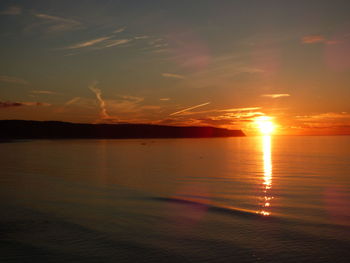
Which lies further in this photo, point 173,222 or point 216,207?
point 216,207

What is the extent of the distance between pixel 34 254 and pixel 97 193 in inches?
422

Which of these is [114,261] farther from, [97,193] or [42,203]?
[97,193]

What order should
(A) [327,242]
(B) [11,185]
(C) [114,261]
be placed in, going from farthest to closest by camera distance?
(B) [11,185]
(A) [327,242]
(C) [114,261]

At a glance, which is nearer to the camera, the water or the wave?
the water

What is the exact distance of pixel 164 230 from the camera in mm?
13312

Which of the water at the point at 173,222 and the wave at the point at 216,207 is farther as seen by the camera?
the wave at the point at 216,207

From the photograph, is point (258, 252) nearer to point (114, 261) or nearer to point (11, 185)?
point (114, 261)

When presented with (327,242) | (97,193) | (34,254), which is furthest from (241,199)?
(34,254)

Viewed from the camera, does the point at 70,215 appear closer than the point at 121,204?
Yes

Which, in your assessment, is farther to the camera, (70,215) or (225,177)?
(225,177)

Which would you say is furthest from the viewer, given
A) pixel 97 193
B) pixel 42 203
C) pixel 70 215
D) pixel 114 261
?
pixel 97 193

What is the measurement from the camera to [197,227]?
13.7 meters

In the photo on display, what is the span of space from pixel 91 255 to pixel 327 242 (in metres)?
8.40

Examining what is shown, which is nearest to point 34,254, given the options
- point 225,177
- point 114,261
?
point 114,261
